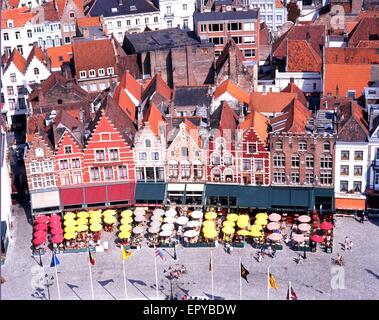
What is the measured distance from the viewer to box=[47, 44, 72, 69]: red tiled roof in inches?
5256

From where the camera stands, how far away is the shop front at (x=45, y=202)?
325 ft

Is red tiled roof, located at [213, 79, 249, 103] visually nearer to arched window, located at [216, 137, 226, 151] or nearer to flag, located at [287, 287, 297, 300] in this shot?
arched window, located at [216, 137, 226, 151]

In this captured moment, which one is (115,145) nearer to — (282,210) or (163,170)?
(163,170)

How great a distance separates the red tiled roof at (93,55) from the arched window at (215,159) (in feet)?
114

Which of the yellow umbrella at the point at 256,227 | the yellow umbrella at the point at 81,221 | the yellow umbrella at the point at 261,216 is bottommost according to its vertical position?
the yellow umbrella at the point at 256,227

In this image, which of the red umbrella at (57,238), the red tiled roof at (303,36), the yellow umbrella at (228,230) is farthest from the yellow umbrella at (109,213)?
the red tiled roof at (303,36)

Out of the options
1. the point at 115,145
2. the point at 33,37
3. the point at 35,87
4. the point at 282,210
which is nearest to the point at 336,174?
the point at 282,210

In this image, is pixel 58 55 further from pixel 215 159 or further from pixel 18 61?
pixel 215 159

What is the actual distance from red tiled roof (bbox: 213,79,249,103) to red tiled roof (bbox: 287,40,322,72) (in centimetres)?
1349

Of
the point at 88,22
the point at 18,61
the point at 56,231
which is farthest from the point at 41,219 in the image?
the point at 88,22

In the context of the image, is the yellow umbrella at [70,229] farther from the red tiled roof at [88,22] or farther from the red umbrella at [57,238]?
the red tiled roof at [88,22]

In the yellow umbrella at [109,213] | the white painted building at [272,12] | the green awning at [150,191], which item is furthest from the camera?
the white painted building at [272,12]

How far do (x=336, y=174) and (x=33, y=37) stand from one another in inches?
2852

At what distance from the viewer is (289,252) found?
90188 mm
